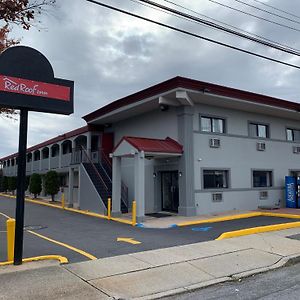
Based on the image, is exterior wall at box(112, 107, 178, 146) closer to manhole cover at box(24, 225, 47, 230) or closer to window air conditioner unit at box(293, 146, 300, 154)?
manhole cover at box(24, 225, 47, 230)

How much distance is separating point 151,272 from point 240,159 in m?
13.9

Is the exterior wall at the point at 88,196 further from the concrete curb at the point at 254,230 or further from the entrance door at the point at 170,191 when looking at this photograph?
the concrete curb at the point at 254,230

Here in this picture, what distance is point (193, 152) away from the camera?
1773 cm

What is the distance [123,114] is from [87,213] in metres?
6.48

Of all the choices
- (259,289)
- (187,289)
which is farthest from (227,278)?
(187,289)

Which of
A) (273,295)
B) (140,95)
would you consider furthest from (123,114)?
(273,295)

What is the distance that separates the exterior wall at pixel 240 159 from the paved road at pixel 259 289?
10.6m

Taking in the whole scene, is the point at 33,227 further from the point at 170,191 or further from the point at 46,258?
the point at 170,191

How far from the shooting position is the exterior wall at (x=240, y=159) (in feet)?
59.5

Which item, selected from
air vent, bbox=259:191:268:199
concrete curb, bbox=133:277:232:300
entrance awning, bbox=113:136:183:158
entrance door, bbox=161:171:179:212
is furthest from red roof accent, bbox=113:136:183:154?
concrete curb, bbox=133:277:232:300

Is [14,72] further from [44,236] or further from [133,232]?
[133,232]

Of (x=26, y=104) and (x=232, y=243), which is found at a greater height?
(x=26, y=104)

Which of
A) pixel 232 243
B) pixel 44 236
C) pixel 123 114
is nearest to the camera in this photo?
pixel 232 243

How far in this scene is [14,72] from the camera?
25.0ft
